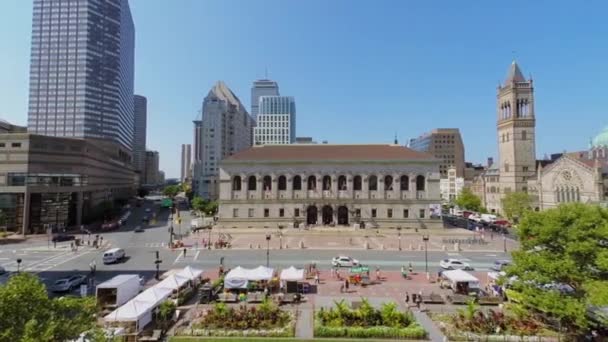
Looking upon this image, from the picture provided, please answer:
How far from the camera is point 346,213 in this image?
6638 cm

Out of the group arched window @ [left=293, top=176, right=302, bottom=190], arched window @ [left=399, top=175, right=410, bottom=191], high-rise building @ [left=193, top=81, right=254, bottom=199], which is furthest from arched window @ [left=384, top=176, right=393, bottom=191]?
high-rise building @ [left=193, top=81, right=254, bottom=199]

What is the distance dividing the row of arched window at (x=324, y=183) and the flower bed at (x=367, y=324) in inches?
1805

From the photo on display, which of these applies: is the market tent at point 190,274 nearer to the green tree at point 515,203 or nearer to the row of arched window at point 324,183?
the row of arched window at point 324,183

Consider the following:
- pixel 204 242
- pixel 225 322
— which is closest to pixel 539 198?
pixel 204 242

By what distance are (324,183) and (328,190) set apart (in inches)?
69.0

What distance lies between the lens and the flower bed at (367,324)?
18.1m

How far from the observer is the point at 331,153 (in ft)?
225

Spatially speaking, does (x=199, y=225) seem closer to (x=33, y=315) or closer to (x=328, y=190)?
(x=328, y=190)

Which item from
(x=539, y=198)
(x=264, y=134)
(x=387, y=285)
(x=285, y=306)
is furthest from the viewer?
(x=264, y=134)

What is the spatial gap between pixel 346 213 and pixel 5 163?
65.9 metres

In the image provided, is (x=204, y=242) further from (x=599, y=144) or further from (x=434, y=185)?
(x=599, y=144)

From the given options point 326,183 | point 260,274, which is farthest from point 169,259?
point 326,183

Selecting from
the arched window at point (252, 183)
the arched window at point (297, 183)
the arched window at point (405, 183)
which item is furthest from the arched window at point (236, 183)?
the arched window at point (405, 183)

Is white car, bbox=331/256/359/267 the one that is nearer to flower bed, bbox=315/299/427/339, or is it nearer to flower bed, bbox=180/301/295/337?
flower bed, bbox=315/299/427/339
